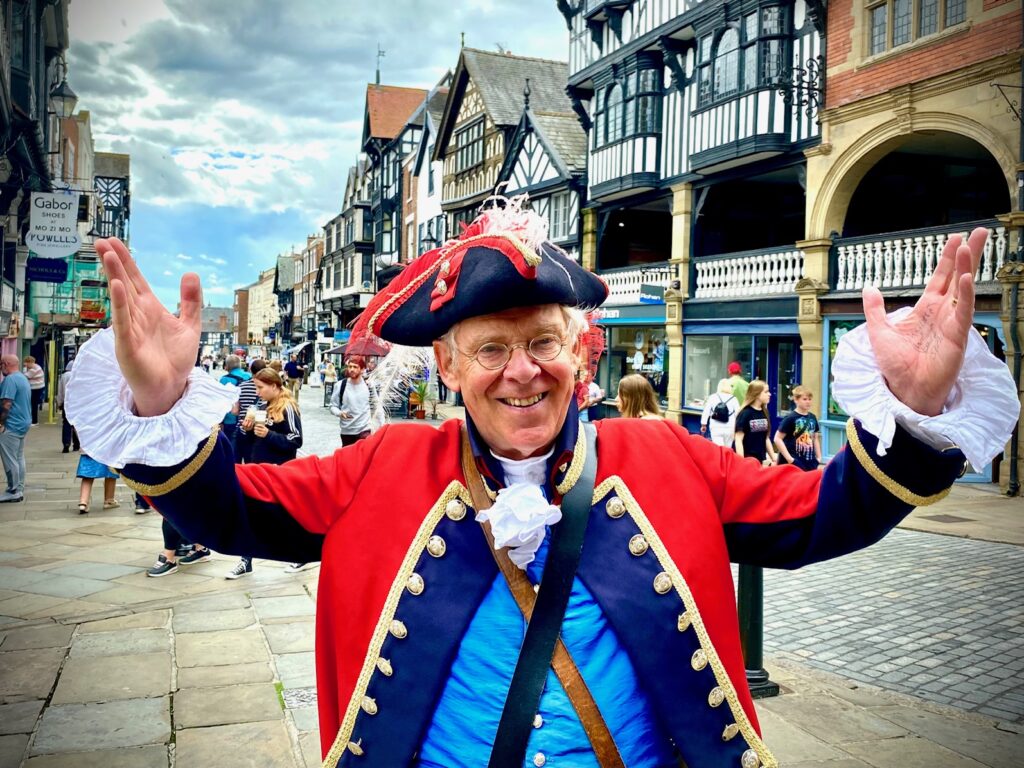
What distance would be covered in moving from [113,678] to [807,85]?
14945 millimetres

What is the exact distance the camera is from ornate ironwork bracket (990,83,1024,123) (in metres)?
12.0

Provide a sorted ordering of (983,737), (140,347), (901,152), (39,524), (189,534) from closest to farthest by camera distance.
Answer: (140,347) < (189,534) < (983,737) < (39,524) < (901,152)

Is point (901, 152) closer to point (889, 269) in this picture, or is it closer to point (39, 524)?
point (889, 269)

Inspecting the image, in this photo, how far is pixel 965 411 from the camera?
5.67 feet

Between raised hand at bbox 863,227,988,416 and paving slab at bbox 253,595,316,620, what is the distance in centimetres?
525

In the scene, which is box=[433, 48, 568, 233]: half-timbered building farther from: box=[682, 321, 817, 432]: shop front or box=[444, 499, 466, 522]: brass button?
box=[444, 499, 466, 522]: brass button

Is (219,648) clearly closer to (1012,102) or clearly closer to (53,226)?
(1012,102)

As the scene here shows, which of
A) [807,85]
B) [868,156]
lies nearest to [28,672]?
[868,156]

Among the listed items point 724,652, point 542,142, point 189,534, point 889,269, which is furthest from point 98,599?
point 542,142

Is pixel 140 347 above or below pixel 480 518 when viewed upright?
above

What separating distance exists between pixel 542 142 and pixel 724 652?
2420 cm

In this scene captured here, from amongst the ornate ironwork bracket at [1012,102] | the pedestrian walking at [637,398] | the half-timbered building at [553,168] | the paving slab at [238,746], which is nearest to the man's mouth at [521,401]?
the paving slab at [238,746]

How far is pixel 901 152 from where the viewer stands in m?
15.7

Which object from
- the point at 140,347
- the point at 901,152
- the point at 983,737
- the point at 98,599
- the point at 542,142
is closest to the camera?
the point at 140,347
